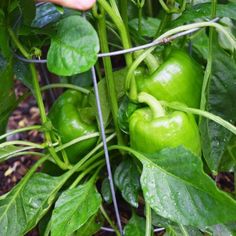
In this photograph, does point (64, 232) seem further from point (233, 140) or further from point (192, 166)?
point (233, 140)

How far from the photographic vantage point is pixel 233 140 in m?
0.84

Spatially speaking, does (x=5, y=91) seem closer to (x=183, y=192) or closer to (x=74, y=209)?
(x=74, y=209)

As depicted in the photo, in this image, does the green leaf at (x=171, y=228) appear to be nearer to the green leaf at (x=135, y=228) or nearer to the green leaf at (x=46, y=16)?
the green leaf at (x=135, y=228)

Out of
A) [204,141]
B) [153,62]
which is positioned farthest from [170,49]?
[204,141]

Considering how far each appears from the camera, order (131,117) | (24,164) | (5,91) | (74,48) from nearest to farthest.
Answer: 1. (74,48)
2. (131,117)
3. (5,91)
4. (24,164)

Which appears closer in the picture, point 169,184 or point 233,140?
point 169,184

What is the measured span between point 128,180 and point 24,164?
599mm

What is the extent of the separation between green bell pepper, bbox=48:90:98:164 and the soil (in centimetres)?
25

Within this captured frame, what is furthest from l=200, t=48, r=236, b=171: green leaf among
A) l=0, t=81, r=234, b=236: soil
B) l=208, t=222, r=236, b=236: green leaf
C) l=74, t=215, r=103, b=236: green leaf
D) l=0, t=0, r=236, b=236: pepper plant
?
l=0, t=81, r=234, b=236: soil

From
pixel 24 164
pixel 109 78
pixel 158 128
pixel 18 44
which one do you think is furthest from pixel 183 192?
pixel 24 164

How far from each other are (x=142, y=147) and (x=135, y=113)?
0.17 ft

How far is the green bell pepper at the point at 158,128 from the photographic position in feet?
2.18

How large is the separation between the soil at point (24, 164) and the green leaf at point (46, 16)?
447 millimetres

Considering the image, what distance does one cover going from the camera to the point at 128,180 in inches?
31.0
